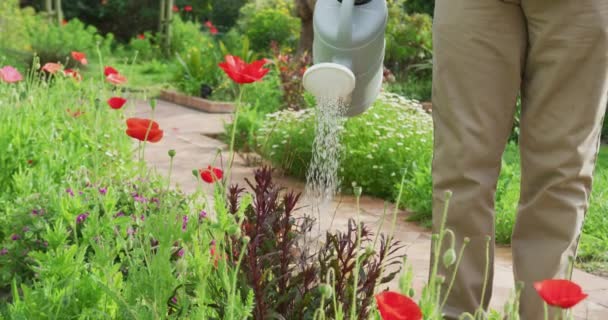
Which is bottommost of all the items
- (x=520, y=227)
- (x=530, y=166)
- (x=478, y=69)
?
(x=520, y=227)

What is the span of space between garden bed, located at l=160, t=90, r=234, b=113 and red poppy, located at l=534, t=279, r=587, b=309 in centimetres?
739

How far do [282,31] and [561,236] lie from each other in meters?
10.9

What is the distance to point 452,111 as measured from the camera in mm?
2359

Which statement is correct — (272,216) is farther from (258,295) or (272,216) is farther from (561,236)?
(561,236)

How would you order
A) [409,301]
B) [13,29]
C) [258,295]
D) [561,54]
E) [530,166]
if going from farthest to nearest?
[13,29], [530,166], [561,54], [258,295], [409,301]

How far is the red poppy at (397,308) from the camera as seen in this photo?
128cm

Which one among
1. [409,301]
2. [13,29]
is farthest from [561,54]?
[13,29]

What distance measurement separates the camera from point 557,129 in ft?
7.55

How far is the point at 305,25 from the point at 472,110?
7217 millimetres

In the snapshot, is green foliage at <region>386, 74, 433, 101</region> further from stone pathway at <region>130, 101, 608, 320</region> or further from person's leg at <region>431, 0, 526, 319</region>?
person's leg at <region>431, 0, 526, 319</region>

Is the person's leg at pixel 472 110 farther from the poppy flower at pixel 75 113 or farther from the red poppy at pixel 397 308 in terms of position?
the poppy flower at pixel 75 113

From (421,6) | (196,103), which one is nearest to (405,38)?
(421,6)

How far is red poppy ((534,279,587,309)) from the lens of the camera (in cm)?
130

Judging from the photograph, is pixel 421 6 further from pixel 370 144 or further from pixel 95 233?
pixel 95 233
